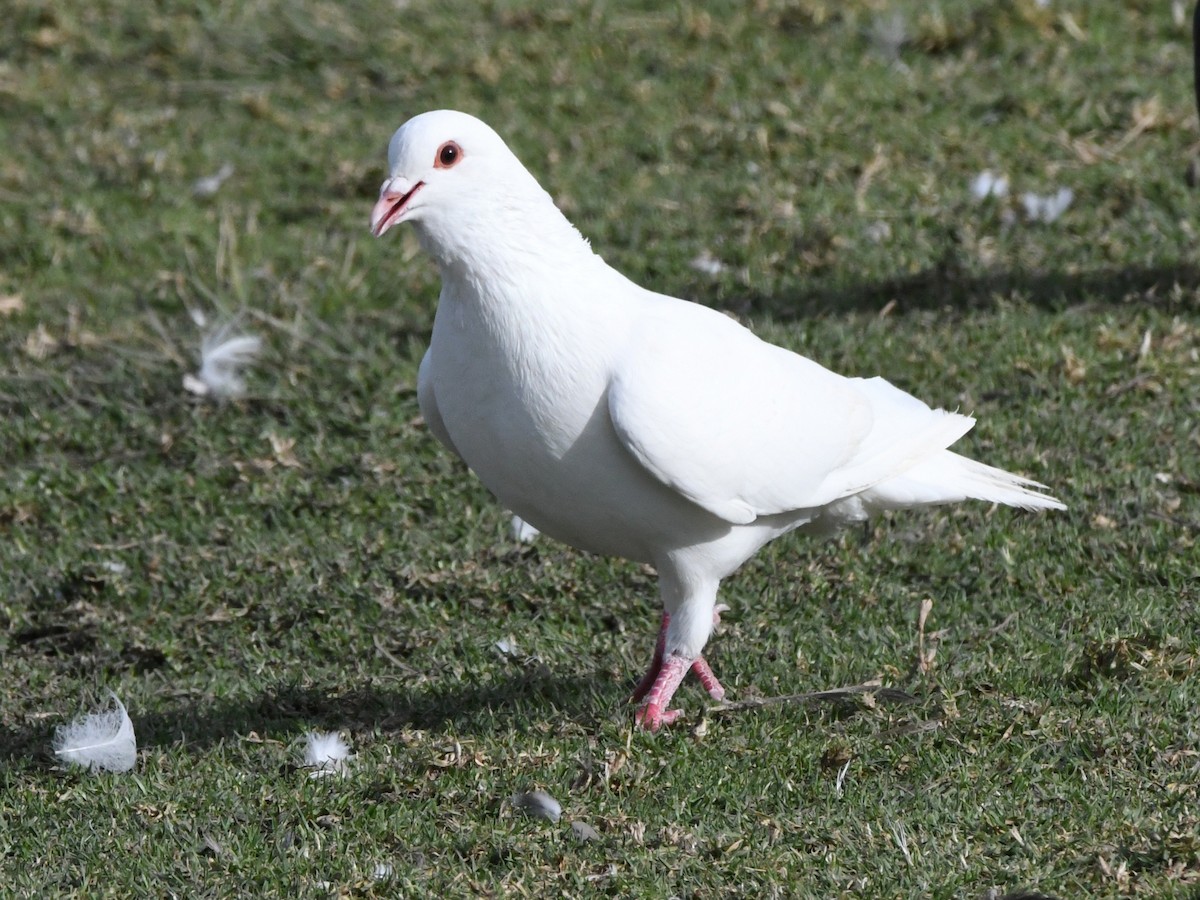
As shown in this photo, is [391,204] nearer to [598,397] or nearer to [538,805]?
[598,397]

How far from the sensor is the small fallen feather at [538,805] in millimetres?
3529

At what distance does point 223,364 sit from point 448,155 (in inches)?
111

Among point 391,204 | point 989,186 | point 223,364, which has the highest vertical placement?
point 391,204

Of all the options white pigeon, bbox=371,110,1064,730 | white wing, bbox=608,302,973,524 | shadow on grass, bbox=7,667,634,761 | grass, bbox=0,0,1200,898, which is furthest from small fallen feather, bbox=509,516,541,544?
white wing, bbox=608,302,973,524

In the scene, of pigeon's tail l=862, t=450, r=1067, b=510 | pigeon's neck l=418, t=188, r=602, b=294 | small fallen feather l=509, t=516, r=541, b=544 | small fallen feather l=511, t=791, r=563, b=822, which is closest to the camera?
pigeon's neck l=418, t=188, r=602, b=294

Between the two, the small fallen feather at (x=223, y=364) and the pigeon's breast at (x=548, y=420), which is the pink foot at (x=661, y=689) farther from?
the small fallen feather at (x=223, y=364)

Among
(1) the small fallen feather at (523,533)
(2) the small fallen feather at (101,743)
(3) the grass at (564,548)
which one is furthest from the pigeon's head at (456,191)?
(1) the small fallen feather at (523,533)

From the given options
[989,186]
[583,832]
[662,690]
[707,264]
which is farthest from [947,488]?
[989,186]

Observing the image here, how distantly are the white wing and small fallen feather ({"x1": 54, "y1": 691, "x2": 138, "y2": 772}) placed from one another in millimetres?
1530

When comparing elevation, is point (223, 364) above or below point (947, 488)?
below

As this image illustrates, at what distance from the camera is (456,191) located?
340 cm

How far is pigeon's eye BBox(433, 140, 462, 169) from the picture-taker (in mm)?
3371

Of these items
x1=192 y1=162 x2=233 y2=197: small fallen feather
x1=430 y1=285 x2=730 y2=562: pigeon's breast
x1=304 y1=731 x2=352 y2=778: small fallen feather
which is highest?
x1=430 y1=285 x2=730 y2=562: pigeon's breast

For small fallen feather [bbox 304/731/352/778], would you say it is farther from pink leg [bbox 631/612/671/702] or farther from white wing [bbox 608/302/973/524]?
white wing [bbox 608/302/973/524]
